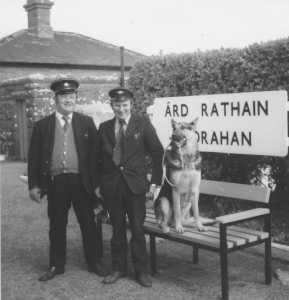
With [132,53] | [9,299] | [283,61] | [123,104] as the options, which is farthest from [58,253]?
[132,53]

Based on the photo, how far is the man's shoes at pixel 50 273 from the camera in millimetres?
5500

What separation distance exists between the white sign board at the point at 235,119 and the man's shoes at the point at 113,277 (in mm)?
1656

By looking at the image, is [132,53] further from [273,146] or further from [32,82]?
[273,146]

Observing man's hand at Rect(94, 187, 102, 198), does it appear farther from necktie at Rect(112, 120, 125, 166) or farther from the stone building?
the stone building

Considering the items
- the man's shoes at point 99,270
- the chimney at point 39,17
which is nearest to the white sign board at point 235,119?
the man's shoes at point 99,270

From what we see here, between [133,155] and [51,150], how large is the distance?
0.91 metres

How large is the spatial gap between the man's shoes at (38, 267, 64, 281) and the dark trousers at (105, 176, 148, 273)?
726 mm

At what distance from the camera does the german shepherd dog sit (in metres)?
5.07

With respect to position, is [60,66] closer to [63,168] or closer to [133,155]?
[63,168]

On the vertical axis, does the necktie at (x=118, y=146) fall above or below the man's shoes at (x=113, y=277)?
above

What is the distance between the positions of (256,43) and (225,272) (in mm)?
3426

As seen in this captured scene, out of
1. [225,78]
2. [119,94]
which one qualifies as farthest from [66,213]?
[225,78]

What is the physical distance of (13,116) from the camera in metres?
17.3

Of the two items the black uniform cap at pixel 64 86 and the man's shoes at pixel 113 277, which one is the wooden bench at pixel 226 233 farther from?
the black uniform cap at pixel 64 86
